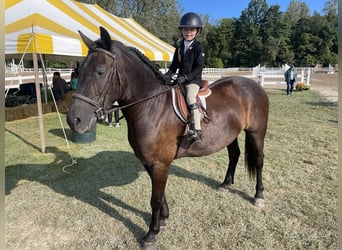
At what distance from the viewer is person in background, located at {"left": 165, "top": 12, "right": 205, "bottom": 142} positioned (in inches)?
106

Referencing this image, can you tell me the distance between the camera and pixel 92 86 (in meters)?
2.03

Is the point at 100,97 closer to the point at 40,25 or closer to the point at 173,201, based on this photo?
the point at 173,201

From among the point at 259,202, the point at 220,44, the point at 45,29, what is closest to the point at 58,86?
the point at 45,29

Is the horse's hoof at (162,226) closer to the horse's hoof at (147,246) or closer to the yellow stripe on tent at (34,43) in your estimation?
the horse's hoof at (147,246)

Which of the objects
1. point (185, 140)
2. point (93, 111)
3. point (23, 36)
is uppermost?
point (23, 36)

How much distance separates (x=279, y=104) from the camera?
463 inches

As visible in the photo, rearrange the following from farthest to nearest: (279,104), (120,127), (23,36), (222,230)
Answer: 1. (279,104)
2. (120,127)
3. (23,36)
4. (222,230)

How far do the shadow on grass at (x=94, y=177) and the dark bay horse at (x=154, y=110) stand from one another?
2.17 ft

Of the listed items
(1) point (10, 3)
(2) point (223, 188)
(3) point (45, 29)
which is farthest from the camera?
(1) point (10, 3)

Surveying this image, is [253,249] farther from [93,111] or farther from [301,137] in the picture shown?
[301,137]

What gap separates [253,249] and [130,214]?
1580 millimetres

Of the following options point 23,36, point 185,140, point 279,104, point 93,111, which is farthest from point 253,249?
point 279,104

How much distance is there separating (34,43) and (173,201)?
13.6ft

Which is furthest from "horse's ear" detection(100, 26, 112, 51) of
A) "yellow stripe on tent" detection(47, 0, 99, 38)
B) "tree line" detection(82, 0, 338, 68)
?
"tree line" detection(82, 0, 338, 68)
